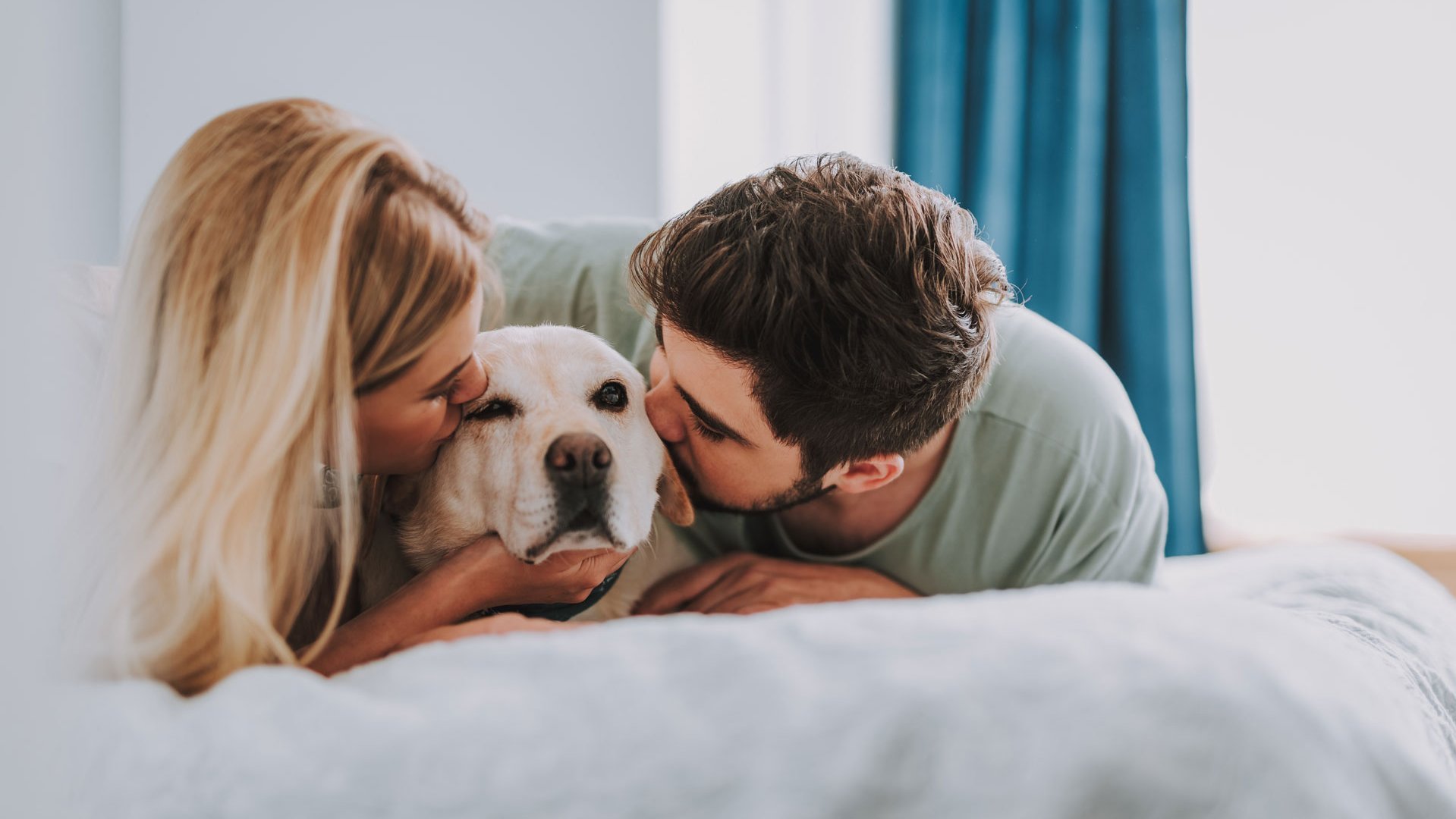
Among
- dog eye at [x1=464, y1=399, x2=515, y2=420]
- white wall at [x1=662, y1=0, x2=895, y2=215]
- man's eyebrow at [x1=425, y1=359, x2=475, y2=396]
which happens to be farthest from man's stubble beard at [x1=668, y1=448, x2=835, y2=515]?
white wall at [x1=662, y1=0, x2=895, y2=215]

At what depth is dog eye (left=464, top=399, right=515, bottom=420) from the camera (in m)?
1.06

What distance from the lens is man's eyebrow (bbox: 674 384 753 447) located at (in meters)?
1.25

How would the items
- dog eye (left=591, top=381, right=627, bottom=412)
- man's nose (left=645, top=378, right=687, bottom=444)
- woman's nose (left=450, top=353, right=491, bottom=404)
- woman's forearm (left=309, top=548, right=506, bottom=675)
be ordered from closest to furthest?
woman's forearm (left=309, top=548, right=506, bottom=675) < woman's nose (left=450, top=353, right=491, bottom=404) < dog eye (left=591, top=381, right=627, bottom=412) < man's nose (left=645, top=378, right=687, bottom=444)

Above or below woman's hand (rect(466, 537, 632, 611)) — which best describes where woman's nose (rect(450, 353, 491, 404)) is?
above

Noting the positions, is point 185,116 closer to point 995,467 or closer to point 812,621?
point 995,467

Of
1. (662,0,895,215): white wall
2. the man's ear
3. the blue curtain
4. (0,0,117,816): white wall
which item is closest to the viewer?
(0,0,117,816): white wall

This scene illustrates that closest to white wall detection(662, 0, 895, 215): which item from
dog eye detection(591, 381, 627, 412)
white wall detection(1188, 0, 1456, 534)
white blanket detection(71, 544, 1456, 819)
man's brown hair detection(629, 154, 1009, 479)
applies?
white wall detection(1188, 0, 1456, 534)

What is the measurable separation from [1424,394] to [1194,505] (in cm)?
76

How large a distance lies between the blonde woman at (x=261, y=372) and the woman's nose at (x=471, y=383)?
0.06 meters

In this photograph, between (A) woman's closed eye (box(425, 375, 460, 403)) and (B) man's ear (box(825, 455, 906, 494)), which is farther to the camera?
(B) man's ear (box(825, 455, 906, 494))

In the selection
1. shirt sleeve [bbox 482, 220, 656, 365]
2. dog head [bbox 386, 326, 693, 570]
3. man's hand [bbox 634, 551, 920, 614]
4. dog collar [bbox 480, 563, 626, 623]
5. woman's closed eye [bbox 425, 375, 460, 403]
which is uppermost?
shirt sleeve [bbox 482, 220, 656, 365]

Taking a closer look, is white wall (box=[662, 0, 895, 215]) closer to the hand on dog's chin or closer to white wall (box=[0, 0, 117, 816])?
the hand on dog's chin

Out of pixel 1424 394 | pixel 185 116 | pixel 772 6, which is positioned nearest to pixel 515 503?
pixel 185 116

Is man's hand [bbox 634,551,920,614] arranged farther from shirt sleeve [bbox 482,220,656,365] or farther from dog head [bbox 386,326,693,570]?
shirt sleeve [bbox 482,220,656,365]
